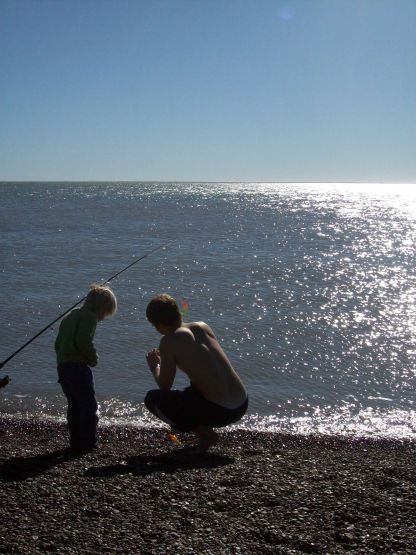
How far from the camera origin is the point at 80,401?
5.58m

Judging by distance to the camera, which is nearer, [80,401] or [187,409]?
[187,409]

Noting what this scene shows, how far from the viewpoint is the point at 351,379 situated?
9.66 metres

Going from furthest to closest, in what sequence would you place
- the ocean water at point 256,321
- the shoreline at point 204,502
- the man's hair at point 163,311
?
the ocean water at point 256,321
the man's hair at point 163,311
the shoreline at point 204,502

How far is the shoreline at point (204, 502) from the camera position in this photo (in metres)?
3.57

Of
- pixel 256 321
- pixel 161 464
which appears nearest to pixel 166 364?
pixel 161 464

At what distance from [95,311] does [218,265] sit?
17567mm

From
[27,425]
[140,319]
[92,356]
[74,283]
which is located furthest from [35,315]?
[92,356]

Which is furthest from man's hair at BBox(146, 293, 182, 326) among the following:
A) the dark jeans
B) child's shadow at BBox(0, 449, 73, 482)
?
child's shadow at BBox(0, 449, 73, 482)

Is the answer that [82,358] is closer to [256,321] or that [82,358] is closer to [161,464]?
[161,464]

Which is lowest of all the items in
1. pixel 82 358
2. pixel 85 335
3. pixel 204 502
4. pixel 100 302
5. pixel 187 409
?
pixel 204 502

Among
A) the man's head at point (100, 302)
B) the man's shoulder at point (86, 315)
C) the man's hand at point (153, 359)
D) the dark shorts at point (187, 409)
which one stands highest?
the man's head at point (100, 302)

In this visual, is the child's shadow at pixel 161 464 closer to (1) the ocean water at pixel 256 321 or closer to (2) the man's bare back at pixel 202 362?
(2) the man's bare back at pixel 202 362

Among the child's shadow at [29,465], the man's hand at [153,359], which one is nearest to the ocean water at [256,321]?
the child's shadow at [29,465]

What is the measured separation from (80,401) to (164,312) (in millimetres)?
1239
